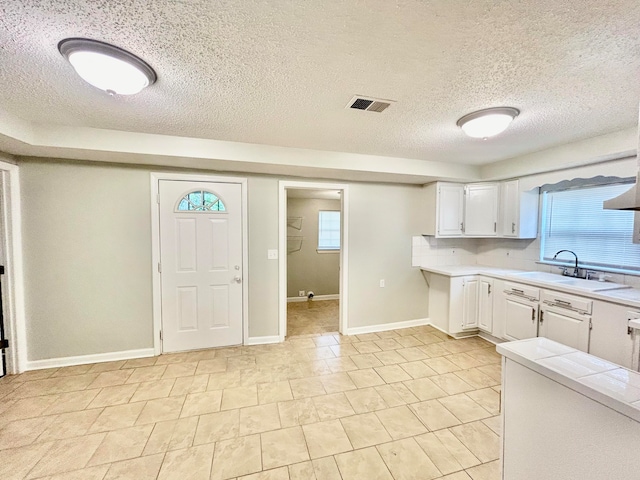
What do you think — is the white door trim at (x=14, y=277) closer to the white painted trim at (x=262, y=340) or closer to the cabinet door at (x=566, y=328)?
the white painted trim at (x=262, y=340)

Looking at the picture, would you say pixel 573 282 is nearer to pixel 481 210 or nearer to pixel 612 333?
pixel 612 333

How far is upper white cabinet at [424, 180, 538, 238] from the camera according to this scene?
346 centimetres

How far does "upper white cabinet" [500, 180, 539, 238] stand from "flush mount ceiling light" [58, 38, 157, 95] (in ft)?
12.8

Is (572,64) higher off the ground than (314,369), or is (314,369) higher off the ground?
(572,64)

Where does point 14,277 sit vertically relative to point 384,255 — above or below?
below

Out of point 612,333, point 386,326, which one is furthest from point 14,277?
point 612,333

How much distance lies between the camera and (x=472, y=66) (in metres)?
1.39

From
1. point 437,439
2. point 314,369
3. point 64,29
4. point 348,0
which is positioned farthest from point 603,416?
point 64,29

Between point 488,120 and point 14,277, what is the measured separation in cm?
438

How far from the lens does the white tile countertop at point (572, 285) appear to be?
2188 millimetres

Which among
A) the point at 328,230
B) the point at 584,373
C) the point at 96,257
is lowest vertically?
the point at 584,373

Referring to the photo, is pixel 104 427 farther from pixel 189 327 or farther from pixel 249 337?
pixel 249 337

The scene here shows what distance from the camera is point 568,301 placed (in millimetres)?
2496

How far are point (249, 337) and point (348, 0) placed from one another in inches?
128
